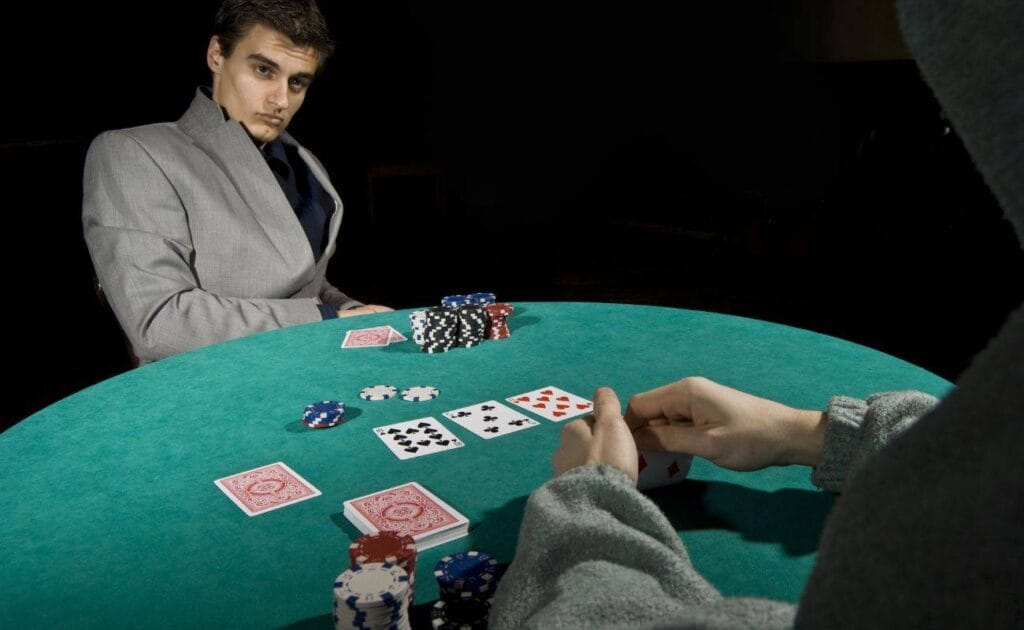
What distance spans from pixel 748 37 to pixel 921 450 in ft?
21.4

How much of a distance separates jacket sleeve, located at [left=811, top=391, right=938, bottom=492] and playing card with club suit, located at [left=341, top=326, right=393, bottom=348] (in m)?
1.12

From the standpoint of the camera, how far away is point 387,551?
888 mm

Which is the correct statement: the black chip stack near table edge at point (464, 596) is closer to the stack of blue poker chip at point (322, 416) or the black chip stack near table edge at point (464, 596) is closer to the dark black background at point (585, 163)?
Answer: the stack of blue poker chip at point (322, 416)

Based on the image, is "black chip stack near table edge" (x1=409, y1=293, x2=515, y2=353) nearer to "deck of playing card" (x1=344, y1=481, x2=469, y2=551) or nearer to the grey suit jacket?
the grey suit jacket

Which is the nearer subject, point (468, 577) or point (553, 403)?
point (468, 577)

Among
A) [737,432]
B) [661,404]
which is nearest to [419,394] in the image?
[661,404]

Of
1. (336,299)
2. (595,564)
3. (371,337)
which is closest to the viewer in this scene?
(595,564)

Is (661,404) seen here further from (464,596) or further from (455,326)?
(455,326)

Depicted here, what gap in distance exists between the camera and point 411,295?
572cm

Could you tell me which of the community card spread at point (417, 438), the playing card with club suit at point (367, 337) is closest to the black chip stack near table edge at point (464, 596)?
the community card spread at point (417, 438)

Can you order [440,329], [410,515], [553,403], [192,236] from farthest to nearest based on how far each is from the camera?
[192,236]
[440,329]
[553,403]
[410,515]

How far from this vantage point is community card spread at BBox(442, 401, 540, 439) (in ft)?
4.54

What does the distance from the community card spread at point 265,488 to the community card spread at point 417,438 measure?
0.57 ft

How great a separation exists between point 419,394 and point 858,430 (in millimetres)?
801
